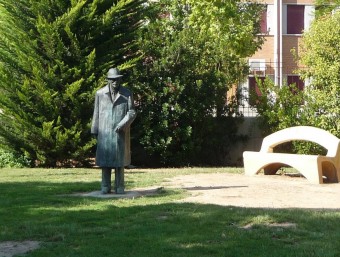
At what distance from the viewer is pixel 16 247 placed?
27.5ft

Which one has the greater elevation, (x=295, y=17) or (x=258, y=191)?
(x=295, y=17)

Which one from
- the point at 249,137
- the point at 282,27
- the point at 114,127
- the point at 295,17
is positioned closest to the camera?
the point at 114,127

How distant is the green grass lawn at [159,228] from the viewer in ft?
26.0

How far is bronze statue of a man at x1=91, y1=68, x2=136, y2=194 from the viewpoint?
41.3 feet

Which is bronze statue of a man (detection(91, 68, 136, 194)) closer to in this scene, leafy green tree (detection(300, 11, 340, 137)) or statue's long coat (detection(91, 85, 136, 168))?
statue's long coat (detection(91, 85, 136, 168))

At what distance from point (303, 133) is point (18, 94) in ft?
26.1

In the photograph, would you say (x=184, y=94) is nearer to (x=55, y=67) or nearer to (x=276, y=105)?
(x=276, y=105)

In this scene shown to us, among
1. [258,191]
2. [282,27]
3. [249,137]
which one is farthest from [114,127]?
[282,27]

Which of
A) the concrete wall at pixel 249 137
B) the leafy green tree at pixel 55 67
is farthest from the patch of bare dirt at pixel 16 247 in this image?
the concrete wall at pixel 249 137

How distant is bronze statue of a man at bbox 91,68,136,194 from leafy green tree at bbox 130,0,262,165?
8.85 metres

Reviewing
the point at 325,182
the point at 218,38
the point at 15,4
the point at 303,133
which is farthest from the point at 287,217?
the point at 218,38

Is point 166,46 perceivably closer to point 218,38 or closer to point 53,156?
point 218,38

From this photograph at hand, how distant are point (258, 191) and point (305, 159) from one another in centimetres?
288

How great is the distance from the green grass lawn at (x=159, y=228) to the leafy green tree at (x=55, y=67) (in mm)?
8633
